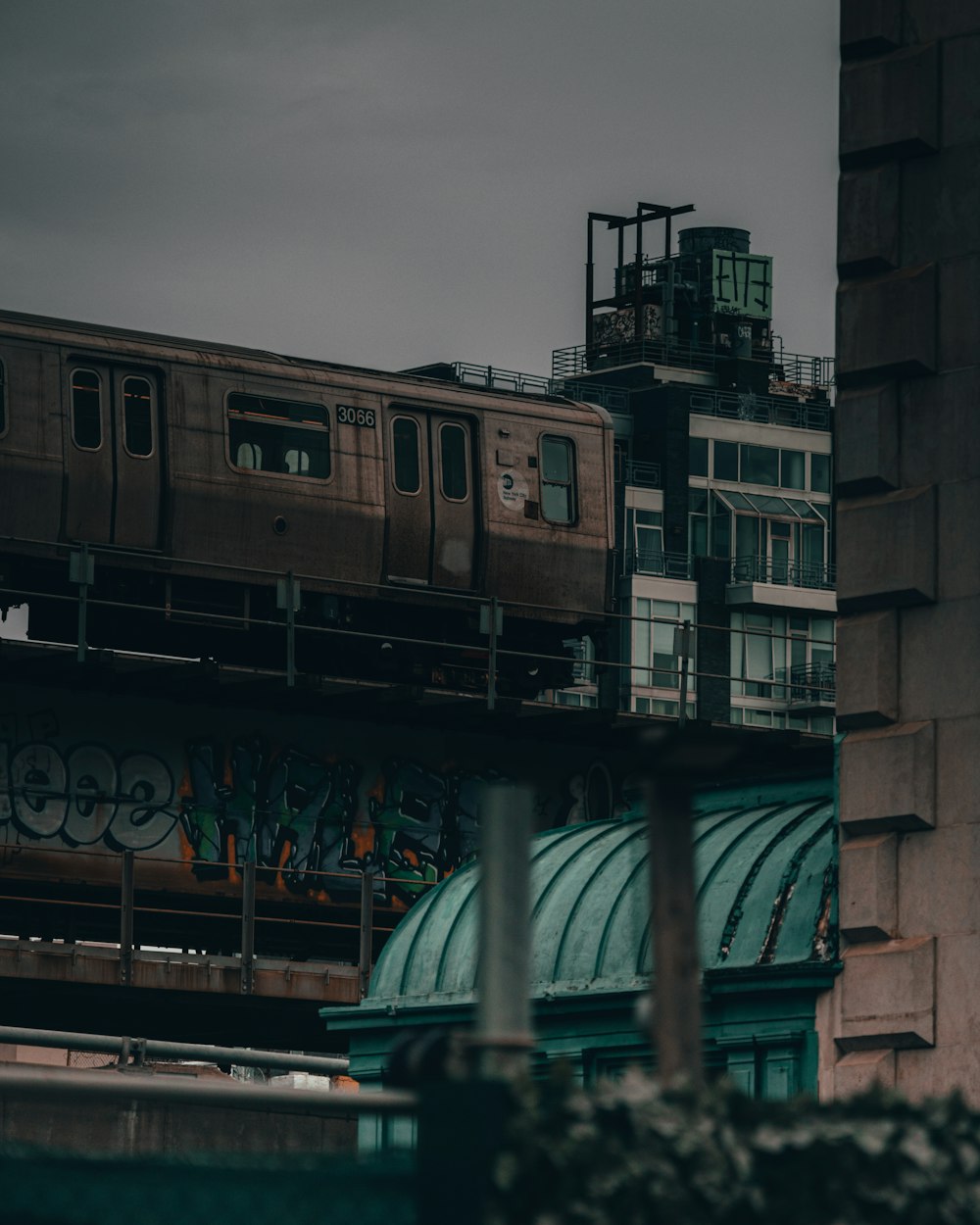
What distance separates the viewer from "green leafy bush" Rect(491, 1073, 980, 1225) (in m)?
5.47

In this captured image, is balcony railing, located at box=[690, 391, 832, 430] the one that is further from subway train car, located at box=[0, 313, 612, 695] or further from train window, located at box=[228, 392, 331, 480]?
train window, located at box=[228, 392, 331, 480]

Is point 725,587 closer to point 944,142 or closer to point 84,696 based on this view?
point 84,696

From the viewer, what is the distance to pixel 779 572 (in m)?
95.0

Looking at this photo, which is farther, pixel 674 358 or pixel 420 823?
pixel 674 358

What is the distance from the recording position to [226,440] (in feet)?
104

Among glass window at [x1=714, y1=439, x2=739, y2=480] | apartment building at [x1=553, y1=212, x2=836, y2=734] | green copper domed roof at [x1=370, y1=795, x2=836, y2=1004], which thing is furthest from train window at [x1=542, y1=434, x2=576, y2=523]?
glass window at [x1=714, y1=439, x2=739, y2=480]

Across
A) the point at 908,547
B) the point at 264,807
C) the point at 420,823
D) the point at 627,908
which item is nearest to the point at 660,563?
the point at 420,823

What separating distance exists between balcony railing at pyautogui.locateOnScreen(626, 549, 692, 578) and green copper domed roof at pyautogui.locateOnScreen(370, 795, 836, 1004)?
75.7 metres

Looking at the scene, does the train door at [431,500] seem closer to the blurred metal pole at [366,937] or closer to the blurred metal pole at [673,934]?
the blurred metal pole at [366,937]

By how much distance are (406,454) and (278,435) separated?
1.93 meters

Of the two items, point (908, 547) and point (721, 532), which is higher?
point (721, 532)

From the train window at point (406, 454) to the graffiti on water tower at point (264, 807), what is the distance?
11.9ft

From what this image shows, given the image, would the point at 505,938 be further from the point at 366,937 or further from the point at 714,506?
the point at 714,506

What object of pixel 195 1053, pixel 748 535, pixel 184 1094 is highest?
pixel 748 535
